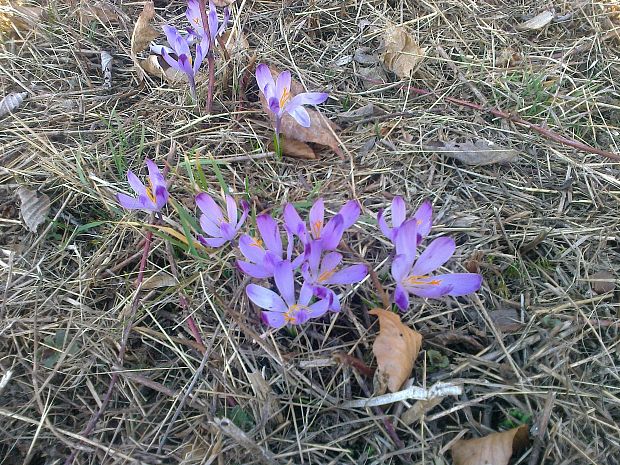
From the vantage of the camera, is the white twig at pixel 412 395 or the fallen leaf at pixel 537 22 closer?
A: the white twig at pixel 412 395

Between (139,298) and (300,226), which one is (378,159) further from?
(139,298)

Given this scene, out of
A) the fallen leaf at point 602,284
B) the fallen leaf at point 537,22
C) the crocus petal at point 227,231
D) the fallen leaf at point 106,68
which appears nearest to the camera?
the crocus petal at point 227,231

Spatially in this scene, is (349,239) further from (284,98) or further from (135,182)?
(135,182)

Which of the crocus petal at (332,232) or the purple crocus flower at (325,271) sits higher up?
the crocus petal at (332,232)

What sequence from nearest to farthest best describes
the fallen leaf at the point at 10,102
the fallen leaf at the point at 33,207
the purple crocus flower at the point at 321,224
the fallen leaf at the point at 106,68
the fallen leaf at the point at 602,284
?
the purple crocus flower at the point at 321,224
the fallen leaf at the point at 602,284
the fallen leaf at the point at 33,207
the fallen leaf at the point at 10,102
the fallen leaf at the point at 106,68

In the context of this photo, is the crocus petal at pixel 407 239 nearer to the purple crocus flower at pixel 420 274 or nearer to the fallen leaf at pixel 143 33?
the purple crocus flower at pixel 420 274

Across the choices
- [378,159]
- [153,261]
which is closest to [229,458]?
[153,261]

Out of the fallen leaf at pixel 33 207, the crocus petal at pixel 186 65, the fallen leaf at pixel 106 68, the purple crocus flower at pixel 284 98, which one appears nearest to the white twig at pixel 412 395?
the purple crocus flower at pixel 284 98
